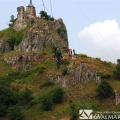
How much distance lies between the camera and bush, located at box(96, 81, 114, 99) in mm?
119762

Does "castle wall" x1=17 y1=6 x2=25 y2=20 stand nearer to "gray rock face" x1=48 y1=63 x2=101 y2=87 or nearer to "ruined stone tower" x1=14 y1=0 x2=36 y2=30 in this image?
"ruined stone tower" x1=14 y1=0 x2=36 y2=30

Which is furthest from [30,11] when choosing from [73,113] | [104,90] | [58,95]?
[73,113]

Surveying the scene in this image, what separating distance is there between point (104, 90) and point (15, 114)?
18.1 meters

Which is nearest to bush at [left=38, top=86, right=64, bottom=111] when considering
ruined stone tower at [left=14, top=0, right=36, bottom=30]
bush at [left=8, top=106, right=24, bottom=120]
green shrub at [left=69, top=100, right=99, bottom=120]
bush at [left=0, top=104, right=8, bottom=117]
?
green shrub at [left=69, top=100, right=99, bottom=120]

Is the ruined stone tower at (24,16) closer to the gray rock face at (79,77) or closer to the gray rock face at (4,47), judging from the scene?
the gray rock face at (4,47)

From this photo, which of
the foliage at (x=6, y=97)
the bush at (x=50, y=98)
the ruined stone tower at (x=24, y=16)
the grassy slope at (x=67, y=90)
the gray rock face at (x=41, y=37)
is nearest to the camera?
the grassy slope at (x=67, y=90)

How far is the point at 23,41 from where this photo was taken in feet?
473

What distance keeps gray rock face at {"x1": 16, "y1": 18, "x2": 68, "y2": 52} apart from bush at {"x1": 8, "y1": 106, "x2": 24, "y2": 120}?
2854 cm

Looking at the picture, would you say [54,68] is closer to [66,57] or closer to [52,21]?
[66,57]

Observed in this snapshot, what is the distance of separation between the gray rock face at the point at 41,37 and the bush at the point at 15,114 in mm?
28538

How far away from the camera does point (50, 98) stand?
12019 centimetres

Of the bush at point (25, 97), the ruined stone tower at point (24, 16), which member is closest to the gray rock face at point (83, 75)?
the bush at point (25, 97)

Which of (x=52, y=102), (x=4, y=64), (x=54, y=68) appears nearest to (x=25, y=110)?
(x=52, y=102)

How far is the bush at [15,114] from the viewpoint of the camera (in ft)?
373
